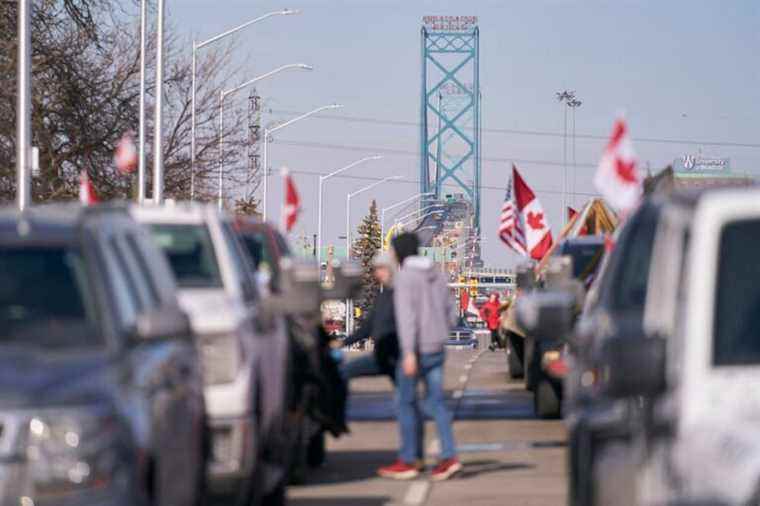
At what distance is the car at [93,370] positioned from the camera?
278 inches

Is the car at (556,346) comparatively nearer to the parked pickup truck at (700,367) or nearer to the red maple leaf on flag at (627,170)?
the red maple leaf on flag at (627,170)

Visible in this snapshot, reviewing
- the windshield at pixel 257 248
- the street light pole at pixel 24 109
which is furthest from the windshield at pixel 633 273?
the street light pole at pixel 24 109

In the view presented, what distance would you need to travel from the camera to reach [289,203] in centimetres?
1934

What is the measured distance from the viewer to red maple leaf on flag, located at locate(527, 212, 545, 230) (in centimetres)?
3272

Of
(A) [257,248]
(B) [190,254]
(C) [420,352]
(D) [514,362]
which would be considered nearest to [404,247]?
(C) [420,352]

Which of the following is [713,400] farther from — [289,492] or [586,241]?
[586,241]

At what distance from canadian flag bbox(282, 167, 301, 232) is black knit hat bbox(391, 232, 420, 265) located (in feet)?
13.5

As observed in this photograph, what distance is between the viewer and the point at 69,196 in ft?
139

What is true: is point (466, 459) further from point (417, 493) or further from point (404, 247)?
point (417, 493)

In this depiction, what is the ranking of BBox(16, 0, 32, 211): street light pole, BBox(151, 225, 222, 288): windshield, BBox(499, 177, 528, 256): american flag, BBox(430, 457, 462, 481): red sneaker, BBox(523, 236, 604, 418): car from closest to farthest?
BBox(151, 225, 222, 288): windshield → BBox(430, 457, 462, 481): red sneaker → BBox(523, 236, 604, 418): car → BBox(16, 0, 32, 211): street light pole → BBox(499, 177, 528, 256): american flag

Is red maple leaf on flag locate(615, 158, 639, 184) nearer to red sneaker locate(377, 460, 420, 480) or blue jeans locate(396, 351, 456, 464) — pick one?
blue jeans locate(396, 351, 456, 464)

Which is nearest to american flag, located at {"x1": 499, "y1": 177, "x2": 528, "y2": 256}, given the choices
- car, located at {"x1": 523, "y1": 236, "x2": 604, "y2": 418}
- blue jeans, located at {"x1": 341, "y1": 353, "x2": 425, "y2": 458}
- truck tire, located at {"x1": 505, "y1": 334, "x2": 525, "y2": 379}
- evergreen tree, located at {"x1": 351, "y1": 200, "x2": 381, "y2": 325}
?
truck tire, located at {"x1": 505, "y1": 334, "x2": 525, "y2": 379}

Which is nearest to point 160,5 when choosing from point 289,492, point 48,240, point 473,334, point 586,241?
point 586,241

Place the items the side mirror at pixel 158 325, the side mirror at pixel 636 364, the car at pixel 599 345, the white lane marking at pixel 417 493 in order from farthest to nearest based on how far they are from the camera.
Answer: the white lane marking at pixel 417 493 < the car at pixel 599 345 < the side mirror at pixel 158 325 < the side mirror at pixel 636 364
